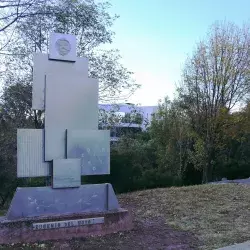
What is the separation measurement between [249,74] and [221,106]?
2.39 m

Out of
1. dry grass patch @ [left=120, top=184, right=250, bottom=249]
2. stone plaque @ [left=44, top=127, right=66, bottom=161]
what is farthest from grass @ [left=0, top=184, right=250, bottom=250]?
stone plaque @ [left=44, top=127, right=66, bottom=161]

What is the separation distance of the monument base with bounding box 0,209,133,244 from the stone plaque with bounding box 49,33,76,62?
2.68 m

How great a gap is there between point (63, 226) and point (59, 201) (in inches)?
17.9

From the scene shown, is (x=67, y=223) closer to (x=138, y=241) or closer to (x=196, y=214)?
(x=138, y=241)

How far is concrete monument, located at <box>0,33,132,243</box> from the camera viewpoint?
6254mm

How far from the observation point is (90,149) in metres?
6.95

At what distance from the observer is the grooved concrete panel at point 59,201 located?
6223 mm

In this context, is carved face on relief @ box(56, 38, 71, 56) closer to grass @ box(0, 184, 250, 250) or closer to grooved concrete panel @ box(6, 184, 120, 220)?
grooved concrete panel @ box(6, 184, 120, 220)

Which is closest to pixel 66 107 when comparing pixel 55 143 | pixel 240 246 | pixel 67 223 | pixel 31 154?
pixel 55 143

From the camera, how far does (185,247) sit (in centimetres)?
613

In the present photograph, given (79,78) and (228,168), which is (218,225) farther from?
(228,168)

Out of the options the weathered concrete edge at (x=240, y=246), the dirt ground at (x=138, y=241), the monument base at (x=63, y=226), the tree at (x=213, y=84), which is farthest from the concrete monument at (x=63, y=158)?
the tree at (x=213, y=84)

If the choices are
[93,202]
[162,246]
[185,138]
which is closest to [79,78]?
[93,202]

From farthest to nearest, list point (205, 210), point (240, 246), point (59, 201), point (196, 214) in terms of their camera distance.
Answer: point (205, 210), point (196, 214), point (59, 201), point (240, 246)
